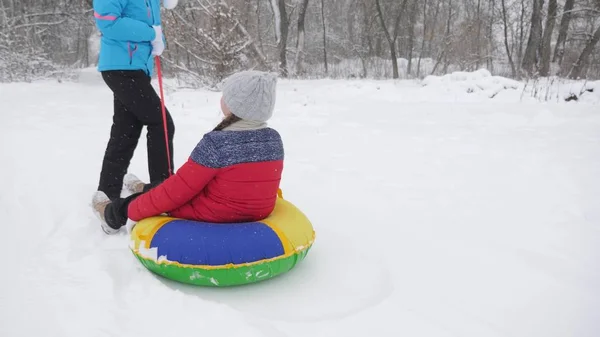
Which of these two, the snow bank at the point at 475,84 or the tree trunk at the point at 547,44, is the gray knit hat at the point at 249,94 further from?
the tree trunk at the point at 547,44

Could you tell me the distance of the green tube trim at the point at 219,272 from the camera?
6.38 ft

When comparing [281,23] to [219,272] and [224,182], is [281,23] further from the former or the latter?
[219,272]

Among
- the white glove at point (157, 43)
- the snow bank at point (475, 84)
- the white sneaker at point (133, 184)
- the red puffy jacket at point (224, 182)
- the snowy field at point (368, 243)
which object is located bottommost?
the snowy field at point (368, 243)

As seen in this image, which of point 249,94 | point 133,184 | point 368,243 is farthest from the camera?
point 133,184

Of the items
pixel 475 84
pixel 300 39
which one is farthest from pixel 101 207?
pixel 300 39

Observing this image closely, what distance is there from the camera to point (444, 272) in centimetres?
224

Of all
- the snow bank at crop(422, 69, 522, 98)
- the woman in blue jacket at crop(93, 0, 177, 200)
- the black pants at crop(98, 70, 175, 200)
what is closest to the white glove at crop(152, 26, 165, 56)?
the woman in blue jacket at crop(93, 0, 177, 200)

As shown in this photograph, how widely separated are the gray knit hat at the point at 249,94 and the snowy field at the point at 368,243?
824 mm

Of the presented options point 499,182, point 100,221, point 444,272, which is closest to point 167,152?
point 100,221

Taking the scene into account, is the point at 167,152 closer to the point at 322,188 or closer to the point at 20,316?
the point at 322,188

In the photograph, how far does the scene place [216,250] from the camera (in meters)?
1.94

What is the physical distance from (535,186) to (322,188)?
1629mm

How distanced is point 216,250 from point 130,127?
1.42 metres

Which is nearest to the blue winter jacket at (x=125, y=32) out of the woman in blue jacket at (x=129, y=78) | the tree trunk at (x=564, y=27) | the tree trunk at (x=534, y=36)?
the woman in blue jacket at (x=129, y=78)
